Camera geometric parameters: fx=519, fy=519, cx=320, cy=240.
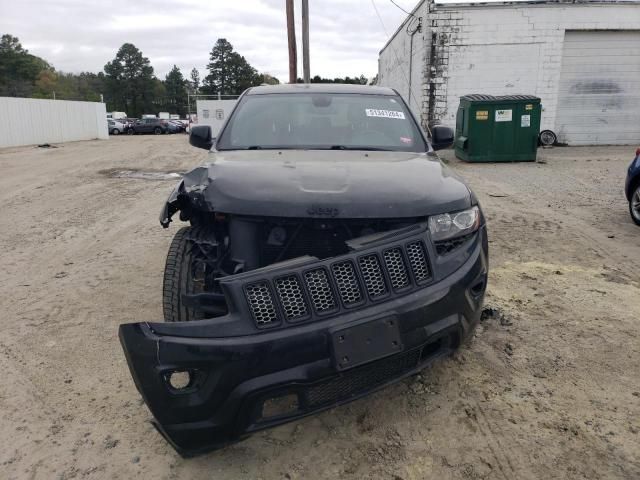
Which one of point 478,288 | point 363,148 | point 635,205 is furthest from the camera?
point 635,205

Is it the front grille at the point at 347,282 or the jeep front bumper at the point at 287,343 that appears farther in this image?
the front grille at the point at 347,282

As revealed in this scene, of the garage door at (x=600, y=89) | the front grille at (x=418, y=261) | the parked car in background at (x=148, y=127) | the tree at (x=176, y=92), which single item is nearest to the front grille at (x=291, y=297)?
the front grille at (x=418, y=261)

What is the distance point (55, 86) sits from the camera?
289 feet

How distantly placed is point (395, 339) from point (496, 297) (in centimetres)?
222

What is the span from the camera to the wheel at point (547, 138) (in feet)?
55.8

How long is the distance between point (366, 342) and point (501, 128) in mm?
12147

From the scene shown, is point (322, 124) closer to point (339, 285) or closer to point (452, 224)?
point (452, 224)

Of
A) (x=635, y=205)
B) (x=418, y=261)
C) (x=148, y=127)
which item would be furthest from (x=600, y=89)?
(x=148, y=127)

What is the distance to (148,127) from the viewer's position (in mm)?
42719

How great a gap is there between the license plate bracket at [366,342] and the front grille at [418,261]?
0.84 feet

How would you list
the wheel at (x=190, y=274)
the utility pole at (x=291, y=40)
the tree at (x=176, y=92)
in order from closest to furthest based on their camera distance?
the wheel at (x=190, y=274)
the utility pole at (x=291, y=40)
the tree at (x=176, y=92)

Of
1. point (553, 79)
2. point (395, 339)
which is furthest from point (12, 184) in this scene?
point (553, 79)

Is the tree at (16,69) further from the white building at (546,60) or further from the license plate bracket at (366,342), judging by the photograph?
the license plate bracket at (366,342)

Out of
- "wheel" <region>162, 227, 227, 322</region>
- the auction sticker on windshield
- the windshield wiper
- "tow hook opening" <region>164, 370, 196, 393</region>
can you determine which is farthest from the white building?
"tow hook opening" <region>164, 370, 196, 393</region>
